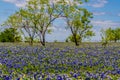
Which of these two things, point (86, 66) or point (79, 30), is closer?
point (86, 66)

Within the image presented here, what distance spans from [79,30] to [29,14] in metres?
10.5

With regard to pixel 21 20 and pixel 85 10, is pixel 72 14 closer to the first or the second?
pixel 85 10

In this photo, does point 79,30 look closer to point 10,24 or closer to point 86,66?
point 10,24

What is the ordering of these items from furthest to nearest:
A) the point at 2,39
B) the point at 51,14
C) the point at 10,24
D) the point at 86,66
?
the point at 2,39, the point at 10,24, the point at 51,14, the point at 86,66

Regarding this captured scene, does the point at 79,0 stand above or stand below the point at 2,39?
above

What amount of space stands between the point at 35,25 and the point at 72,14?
613 centimetres

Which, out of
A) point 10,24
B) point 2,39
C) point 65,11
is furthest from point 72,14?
point 2,39

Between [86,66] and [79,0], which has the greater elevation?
[79,0]

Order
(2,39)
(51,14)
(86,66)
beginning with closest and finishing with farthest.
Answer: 1. (86,66)
2. (51,14)
3. (2,39)

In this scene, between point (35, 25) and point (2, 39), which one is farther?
point (2, 39)

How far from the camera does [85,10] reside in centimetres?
5906

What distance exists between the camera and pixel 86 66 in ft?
45.6

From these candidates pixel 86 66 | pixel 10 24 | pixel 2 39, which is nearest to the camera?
pixel 86 66

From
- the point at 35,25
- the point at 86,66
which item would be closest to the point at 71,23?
the point at 35,25
